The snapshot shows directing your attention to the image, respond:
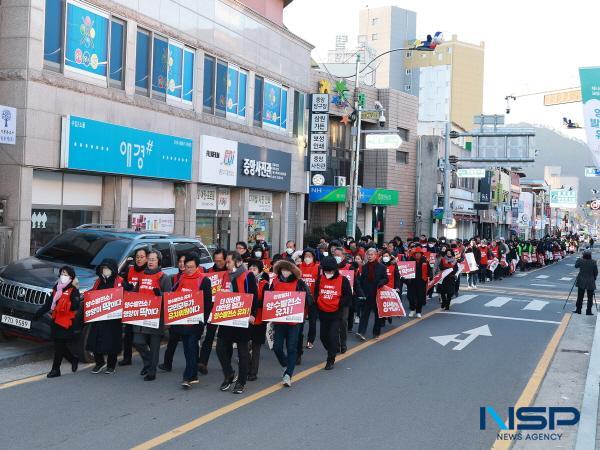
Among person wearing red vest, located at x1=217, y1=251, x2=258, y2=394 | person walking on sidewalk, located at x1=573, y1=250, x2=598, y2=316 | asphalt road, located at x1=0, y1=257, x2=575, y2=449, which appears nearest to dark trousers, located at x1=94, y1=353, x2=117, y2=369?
asphalt road, located at x1=0, y1=257, x2=575, y2=449

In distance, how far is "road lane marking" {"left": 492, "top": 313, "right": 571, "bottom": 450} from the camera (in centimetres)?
708

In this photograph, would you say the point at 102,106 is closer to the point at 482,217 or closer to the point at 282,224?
the point at 282,224

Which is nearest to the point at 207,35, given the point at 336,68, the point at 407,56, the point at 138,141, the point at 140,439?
the point at 138,141

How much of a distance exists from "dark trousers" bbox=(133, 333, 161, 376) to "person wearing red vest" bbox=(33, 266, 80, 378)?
856mm

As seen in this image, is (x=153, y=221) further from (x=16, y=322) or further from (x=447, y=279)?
(x=16, y=322)

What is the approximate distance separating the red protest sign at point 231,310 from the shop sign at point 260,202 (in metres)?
18.1

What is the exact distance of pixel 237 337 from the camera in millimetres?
8734

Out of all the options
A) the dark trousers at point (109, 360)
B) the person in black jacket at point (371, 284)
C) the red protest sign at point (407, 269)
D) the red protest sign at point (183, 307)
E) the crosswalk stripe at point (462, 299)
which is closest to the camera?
the red protest sign at point (183, 307)

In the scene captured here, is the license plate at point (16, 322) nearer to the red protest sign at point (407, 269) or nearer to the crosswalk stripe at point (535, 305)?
the red protest sign at point (407, 269)

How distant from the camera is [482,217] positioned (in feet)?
220

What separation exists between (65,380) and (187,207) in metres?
13.7

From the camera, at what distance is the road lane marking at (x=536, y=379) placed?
7082 millimetres

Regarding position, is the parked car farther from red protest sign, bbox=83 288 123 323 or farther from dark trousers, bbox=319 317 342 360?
dark trousers, bbox=319 317 342 360

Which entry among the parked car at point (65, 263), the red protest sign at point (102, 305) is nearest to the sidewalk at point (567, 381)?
the red protest sign at point (102, 305)
